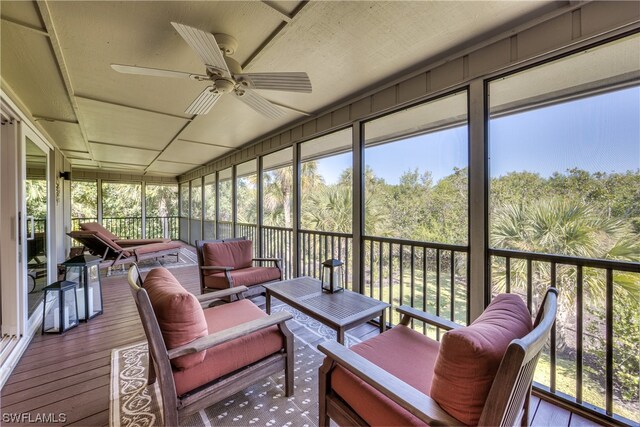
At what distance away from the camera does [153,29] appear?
6.15 ft

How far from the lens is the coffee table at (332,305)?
2.02 m

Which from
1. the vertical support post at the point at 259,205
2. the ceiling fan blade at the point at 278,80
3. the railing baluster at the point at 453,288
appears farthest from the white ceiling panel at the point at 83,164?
the railing baluster at the point at 453,288

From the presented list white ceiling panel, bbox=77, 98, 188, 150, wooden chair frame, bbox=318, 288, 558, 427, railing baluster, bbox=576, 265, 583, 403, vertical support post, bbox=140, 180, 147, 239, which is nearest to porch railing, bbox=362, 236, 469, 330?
railing baluster, bbox=576, 265, 583, 403

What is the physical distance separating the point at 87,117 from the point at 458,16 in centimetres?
454

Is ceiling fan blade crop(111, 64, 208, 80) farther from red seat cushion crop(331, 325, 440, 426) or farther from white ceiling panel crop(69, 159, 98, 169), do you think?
white ceiling panel crop(69, 159, 98, 169)

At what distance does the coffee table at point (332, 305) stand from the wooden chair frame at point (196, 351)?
1.25 ft

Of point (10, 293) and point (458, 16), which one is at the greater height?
point (458, 16)

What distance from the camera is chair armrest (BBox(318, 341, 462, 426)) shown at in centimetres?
92

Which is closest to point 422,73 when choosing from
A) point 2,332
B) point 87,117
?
point 87,117

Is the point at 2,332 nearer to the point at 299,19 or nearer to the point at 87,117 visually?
the point at 87,117

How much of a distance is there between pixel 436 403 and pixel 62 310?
11.8 ft

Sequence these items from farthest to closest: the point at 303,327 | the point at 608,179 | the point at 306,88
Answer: the point at 303,327
the point at 306,88
the point at 608,179

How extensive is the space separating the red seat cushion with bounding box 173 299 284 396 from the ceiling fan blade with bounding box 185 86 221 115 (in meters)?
1.82

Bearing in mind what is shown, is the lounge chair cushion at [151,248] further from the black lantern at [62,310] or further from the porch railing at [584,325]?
the porch railing at [584,325]
